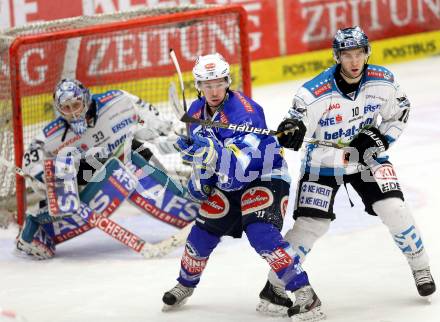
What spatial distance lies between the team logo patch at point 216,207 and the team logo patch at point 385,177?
2.20 feet

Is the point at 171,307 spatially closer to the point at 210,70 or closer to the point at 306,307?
the point at 306,307

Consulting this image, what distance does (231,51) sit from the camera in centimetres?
793

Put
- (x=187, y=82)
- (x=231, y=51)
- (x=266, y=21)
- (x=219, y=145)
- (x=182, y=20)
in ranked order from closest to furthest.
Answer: (x=219, y=145) < (x=182, y=20) < (x=231, y=51) < (x=187, y=82) < (x=266, y=21)

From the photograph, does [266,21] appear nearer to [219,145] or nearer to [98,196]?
[98,196]

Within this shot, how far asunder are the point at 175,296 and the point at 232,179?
25.6 inches

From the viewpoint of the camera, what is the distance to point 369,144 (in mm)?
5031

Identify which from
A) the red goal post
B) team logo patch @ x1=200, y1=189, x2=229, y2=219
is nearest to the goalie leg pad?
team logo patch @ x1=200, y1=189, x2=229, y2=219

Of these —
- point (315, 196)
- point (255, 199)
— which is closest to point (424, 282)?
point (315, 196)

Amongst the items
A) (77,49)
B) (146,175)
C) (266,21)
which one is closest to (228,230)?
(146,175)

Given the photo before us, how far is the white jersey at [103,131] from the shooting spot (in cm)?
657

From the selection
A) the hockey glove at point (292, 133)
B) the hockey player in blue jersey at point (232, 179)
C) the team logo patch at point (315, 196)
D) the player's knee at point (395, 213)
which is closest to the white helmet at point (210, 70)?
the hockey player in blue jersey at point (232, 179)

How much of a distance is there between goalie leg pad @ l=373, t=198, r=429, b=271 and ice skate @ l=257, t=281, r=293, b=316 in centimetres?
56

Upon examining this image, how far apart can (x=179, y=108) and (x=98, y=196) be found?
5.44 feet

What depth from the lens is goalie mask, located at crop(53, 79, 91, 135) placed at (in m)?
6.29
